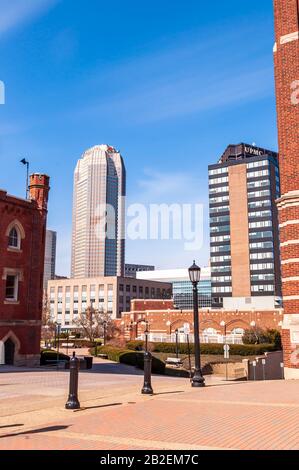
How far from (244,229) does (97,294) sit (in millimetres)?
47128

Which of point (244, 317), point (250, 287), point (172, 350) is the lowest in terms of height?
point (172, 350)

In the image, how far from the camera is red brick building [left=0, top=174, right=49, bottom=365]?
102 ft

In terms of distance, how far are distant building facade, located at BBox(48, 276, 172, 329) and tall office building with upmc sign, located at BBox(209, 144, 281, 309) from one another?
71.6ft

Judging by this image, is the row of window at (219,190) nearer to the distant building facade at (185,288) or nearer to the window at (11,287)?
the distant building facade at (185,288)

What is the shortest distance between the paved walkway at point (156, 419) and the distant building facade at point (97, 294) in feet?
377

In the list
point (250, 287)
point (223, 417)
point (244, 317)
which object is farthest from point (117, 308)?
point (223, 417)

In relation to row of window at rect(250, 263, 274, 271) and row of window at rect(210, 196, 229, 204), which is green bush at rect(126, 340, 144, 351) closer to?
row of window at rect(250, 263, 274, 271)

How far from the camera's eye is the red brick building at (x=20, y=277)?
3116cm

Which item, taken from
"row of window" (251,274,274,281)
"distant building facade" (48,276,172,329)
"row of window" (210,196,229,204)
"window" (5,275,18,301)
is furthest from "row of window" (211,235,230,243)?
"window" (5,275,18,301)

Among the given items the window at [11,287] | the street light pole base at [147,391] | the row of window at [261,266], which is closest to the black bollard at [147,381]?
the street light pole base at [147,391]

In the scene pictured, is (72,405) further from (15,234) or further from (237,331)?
(237,331)

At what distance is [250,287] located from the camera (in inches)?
→ 4815
